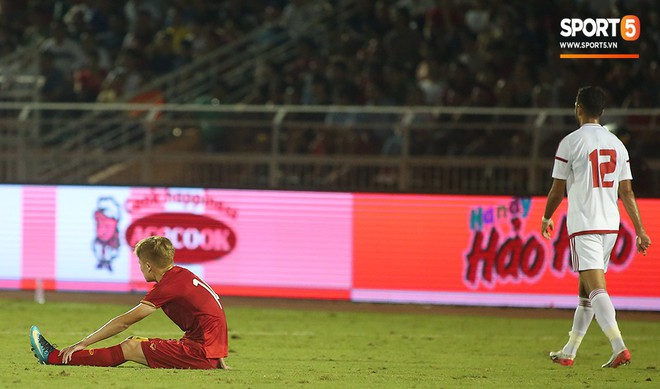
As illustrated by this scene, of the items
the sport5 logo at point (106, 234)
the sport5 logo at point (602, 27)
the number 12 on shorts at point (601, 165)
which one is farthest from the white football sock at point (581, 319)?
the sport5 logo at point (602, 27)

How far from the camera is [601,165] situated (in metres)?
8.61

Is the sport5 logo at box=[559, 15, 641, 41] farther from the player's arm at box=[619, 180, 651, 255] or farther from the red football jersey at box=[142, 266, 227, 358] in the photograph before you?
the red football jersey at box=[142, 266, 227, 358]

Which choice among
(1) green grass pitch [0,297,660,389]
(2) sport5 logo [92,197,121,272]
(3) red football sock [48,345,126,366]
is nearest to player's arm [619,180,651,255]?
(1) green grass pitch [0,297,660,389]

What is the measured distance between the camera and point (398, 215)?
13.6 meters

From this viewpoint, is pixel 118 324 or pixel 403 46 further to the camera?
pixel 403 46

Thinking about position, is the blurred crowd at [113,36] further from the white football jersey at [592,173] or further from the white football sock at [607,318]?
the white football sock at [607,318]

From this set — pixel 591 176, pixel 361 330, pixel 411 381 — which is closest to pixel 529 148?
pixel 361 330

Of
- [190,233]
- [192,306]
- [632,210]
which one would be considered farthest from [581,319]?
[190,233]

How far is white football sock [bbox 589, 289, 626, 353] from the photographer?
846 cm

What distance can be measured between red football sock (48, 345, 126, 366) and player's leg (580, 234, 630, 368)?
11.6 ft

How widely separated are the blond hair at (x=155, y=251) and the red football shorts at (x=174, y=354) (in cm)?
58

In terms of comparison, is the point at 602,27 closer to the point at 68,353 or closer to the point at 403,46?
the point at 403,46

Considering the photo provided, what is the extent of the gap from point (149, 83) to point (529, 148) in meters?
7.04

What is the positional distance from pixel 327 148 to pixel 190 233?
2884 millimetres
